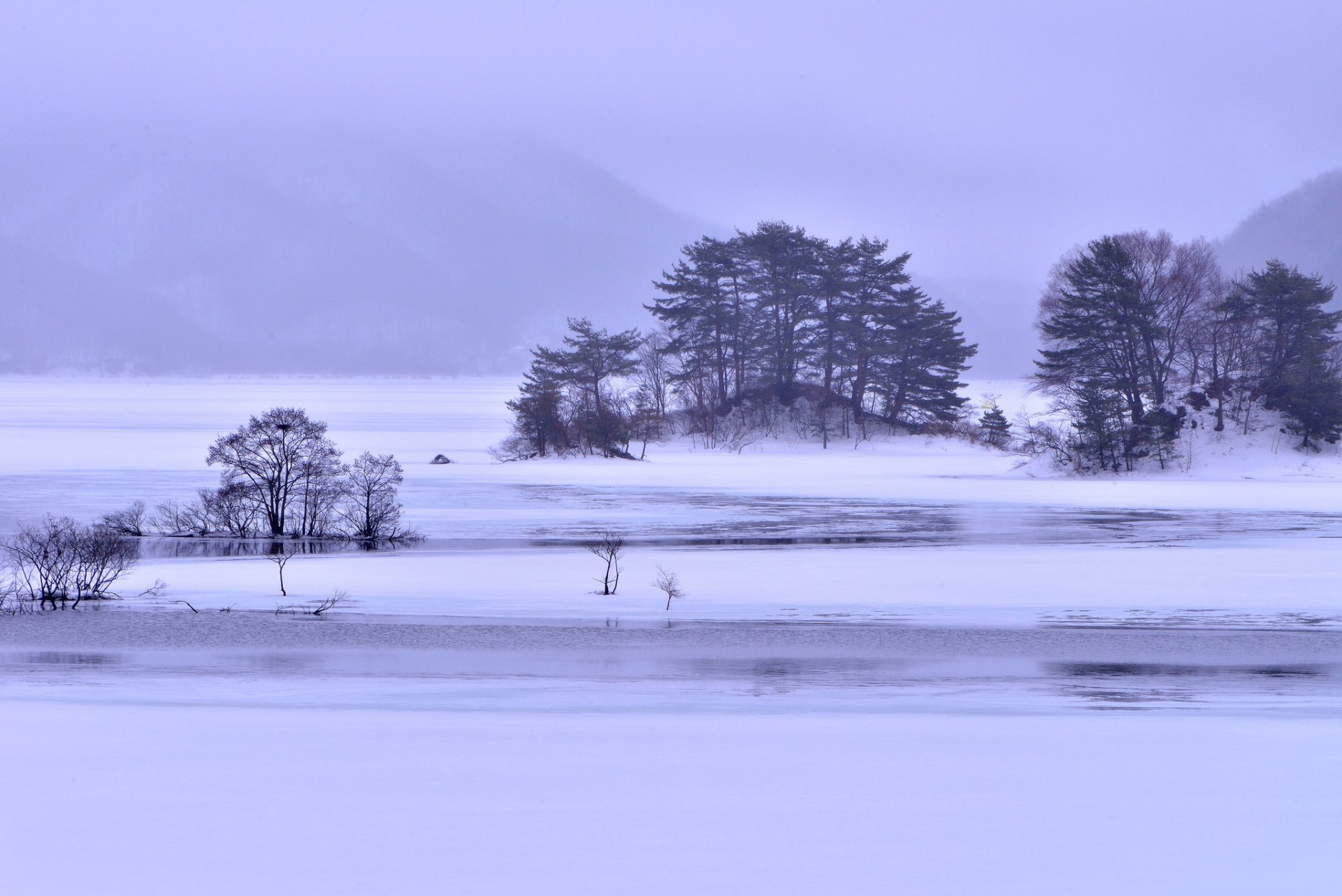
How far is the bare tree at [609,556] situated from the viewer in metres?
21.6

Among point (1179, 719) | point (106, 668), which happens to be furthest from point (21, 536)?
point (1179, 719)

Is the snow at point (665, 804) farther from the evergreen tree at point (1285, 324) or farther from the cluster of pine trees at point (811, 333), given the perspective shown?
the cluster of pine trees at point (811, 333)

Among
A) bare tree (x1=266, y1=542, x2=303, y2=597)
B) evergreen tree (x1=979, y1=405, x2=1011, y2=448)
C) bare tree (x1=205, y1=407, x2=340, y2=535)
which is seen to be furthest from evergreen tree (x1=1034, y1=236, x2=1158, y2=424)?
bare tree (x1=266, y1=542, x2=303, y2=597)

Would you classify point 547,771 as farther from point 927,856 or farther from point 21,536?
point 21,536

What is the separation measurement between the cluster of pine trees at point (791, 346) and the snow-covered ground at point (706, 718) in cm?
4410

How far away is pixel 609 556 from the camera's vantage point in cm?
2506

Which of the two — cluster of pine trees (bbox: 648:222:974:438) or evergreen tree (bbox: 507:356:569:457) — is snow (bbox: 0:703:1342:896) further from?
cluster of pine trees (bbox: 648:222:974:438)

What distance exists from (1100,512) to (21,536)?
2661 cm

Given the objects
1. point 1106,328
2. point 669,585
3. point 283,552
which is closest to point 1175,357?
point 1106,328

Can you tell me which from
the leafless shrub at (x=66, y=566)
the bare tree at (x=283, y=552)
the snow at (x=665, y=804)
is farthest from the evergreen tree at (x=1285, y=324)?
the snow at (x=665, y=804)

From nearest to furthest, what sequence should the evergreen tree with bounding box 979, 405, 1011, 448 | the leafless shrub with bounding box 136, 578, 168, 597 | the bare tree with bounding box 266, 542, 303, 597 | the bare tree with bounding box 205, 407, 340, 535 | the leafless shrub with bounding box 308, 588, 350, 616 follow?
the leafless shrub with bounding box 308, 588, 350, 616 < the leafless shrub with bounding box 136, 578, 168, 597 < the bare tree with bounding box 266, 542, 303, 597 < the bare tree with bounding box 205, 407, 340, 535 < the evergreen tree with bounding box 979, 405, 1011, 448

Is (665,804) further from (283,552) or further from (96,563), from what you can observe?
(283,552)

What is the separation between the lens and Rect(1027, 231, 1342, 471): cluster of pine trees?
52.2 metres

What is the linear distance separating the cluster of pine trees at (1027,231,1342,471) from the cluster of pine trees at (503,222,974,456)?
53.0ft
